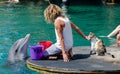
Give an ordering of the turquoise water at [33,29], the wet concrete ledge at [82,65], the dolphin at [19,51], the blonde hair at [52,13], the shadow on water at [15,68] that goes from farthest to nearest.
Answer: the turquoise water at [33,29] → the dolphin at [19,51] → the shadow on water at [15,68] → the blonde hair at [52,13] → the wet concrete ledge at [82,65]

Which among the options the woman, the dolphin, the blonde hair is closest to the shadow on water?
the dolphin

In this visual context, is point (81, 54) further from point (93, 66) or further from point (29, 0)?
point (29, 0)

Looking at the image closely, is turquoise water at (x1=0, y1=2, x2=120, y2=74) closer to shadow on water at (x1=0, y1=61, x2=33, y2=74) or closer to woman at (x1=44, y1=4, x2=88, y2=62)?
shadow on water at (x1=0, y1=61, x2=33, y2=74)

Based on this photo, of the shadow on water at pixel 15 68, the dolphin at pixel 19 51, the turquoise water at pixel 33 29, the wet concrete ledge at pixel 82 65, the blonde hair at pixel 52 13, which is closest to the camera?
the wet concrete ledge at pixel 82 65

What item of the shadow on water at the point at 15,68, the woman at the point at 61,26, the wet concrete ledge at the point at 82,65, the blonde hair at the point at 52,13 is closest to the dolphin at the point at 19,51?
the shadow on water at the point at 15,68

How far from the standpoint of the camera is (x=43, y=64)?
9.09m

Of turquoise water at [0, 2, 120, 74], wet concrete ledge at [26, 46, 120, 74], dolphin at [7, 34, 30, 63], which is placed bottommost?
turquoise water at [0, 2, 120, 74]

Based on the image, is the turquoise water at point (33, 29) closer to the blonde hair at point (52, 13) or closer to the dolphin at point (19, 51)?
the dolphin at point (19, 51)

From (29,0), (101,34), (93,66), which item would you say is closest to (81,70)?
(93,66)

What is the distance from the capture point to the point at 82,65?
8.91 meters

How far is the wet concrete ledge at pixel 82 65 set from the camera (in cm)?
854

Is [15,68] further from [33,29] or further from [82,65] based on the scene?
[33,29]

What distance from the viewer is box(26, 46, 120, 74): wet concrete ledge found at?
336 inches

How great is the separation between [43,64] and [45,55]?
0.54 metres
